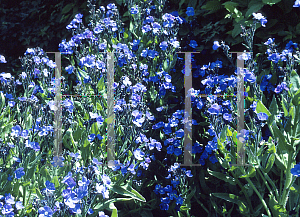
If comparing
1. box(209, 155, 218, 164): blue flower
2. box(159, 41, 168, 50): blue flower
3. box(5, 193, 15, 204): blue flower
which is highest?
box(159, 41, 168, 50): blue flower

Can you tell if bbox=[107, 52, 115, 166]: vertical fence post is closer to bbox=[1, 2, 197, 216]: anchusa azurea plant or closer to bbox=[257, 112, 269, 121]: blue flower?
bbox=[1, 2, 197, 216]: anchusa azurea plant

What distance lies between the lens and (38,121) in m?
2.23

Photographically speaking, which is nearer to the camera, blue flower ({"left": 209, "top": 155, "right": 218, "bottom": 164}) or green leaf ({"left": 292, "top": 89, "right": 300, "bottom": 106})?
green leaf ({"left": 292, "top": 89, "right": 300, "bottom": 106})

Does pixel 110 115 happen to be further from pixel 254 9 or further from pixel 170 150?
pixel 254 9

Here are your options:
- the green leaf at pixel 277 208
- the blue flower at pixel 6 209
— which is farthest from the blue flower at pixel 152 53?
the blue flower at pixel 6 209

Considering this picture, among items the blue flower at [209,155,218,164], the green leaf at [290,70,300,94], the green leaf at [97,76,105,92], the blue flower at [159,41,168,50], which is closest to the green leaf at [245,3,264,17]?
the blue flower at [159,41,168,50]

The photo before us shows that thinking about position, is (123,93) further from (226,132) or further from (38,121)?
(226,132)

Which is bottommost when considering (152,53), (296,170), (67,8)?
(296,170)

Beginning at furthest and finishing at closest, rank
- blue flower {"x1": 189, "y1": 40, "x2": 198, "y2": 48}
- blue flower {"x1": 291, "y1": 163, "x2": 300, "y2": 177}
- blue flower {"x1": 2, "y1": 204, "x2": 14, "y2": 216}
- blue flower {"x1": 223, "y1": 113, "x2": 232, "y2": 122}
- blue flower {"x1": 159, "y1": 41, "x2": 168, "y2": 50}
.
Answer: blue flower {"x1": 189, "y1": 40, "x2": 198, "y2": 48}
blue flower {"x1": 159, "y1": 41, "x2": 168, "y2": 50}
blue flower {"x1": 223, "y1": 113, "x2": 232, "y2": 122}
blue flower {"x1": 291, "y1": 163, "x2": 300, "y2": 177}
blue flower {"x1": 2, "y1": 204, "x2": 14, "y2": 216}

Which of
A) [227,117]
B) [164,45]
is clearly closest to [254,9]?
[164,45]

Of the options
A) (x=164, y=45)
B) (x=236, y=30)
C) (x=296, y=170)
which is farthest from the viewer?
(x=236, y=30)

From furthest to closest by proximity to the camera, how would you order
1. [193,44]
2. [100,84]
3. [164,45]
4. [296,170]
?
[193,44] < [164,45] < [100,84] < [296,170]

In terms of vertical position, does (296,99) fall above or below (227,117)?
above

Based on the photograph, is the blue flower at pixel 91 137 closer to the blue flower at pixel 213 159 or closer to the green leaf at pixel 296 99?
the blue flower at pixel 213 159
